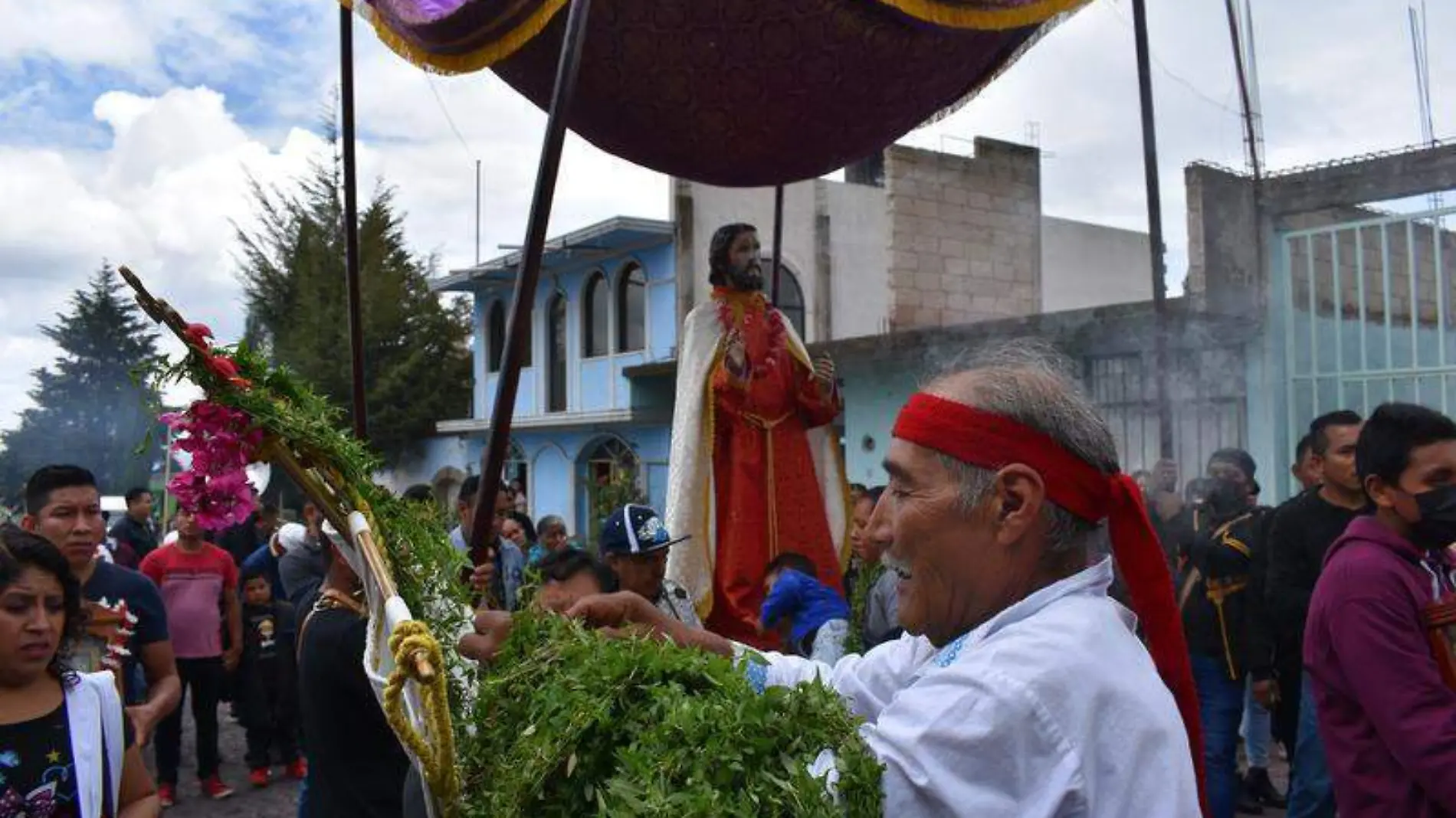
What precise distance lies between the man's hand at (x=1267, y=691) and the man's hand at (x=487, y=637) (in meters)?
4.72

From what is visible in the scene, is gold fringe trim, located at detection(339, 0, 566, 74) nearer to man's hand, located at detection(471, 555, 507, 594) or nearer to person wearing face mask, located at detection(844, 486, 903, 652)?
man's hand, located at detection(471, 555, 507, 594)

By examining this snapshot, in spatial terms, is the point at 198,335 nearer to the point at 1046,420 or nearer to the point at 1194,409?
the point at 1046,420

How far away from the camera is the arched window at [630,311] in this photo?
22344 mm

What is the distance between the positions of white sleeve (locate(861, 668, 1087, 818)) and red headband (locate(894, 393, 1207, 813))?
0.35 meters

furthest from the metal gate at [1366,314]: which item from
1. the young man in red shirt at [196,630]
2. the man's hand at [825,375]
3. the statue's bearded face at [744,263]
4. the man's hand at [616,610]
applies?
the man's hand at [616,610]

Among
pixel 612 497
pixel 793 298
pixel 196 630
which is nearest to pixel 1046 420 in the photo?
pixel 196 630

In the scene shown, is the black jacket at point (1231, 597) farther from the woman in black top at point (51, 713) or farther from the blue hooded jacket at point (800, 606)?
the woman in black top at point (51, 713)

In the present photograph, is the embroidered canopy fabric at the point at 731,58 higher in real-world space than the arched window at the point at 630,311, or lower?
lower

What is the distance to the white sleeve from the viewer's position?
1.43 m

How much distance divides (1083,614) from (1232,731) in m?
4.76

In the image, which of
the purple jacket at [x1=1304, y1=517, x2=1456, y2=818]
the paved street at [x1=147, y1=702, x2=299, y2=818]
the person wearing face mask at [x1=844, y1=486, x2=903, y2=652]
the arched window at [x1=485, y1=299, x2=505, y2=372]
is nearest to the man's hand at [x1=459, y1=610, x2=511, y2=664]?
the purple jacket at [x1=1304, y1=517, x2=1456, y2=818]

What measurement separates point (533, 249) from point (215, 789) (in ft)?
21.5

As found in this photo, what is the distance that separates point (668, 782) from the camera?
4.48 ft

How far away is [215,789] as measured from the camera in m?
7.79
